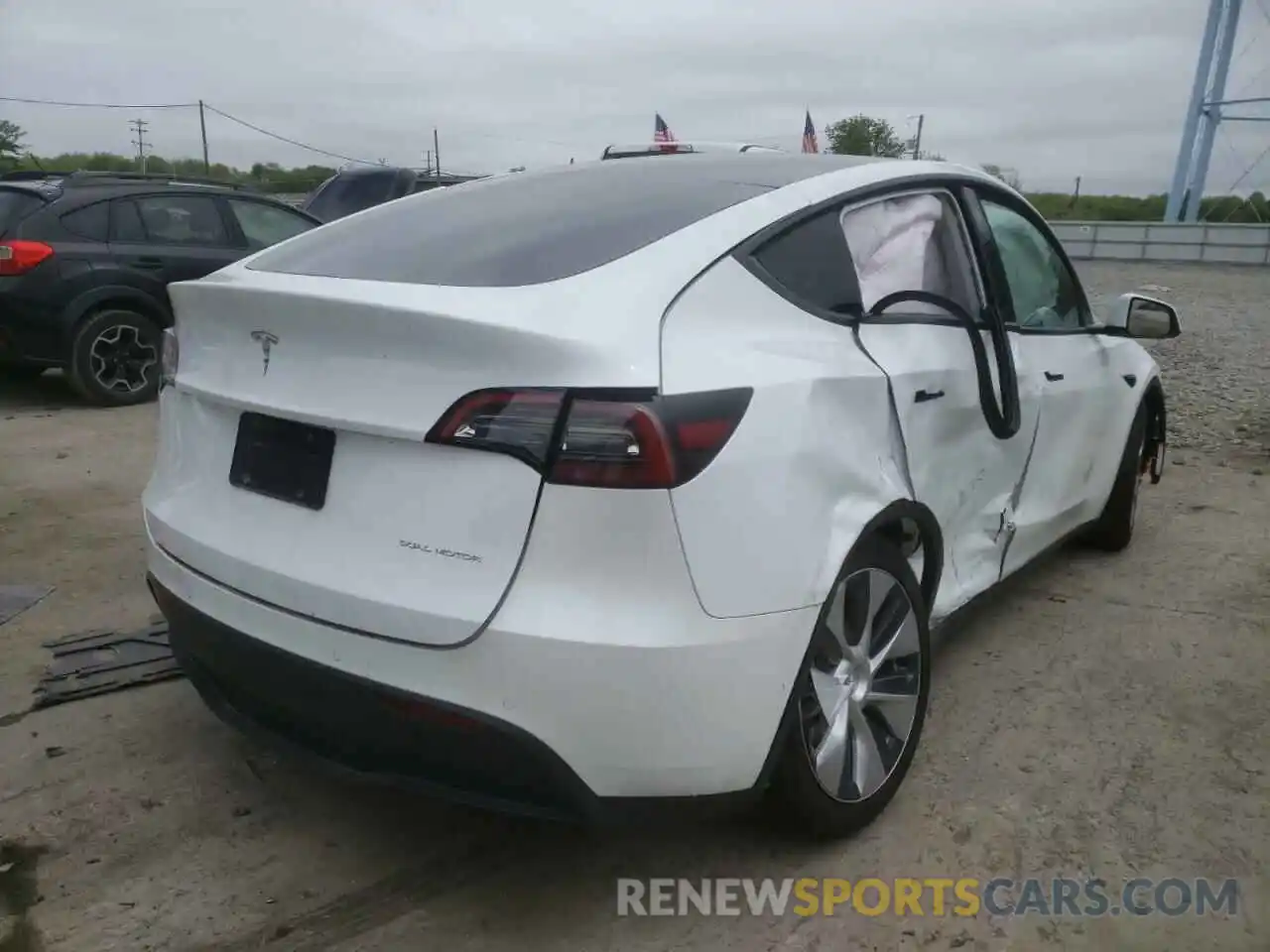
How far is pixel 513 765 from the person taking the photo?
79.5 inches

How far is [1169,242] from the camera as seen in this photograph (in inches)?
1032

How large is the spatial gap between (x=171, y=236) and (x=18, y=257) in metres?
1.15

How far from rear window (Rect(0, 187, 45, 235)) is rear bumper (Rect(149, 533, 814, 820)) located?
635 cm

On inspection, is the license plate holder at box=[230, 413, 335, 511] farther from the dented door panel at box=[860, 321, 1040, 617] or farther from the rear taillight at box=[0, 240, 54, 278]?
the rear taillight at box=[0, 240, 54, 278]

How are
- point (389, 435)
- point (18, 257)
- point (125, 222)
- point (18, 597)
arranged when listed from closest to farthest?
point (389, 435) → point (18, 597) → point (18, 257) → point (125, 222)

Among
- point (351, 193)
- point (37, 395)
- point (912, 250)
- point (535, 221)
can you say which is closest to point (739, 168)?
point (912, 250)

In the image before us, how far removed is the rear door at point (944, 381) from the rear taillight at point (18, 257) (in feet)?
20.8

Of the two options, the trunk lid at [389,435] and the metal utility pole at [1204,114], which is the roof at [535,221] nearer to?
the trunk lid at [389,435]

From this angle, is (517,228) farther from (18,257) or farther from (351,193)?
(351,193)

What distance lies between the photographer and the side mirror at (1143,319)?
415 centimetres

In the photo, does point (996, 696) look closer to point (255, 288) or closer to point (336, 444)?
point (336, 444)

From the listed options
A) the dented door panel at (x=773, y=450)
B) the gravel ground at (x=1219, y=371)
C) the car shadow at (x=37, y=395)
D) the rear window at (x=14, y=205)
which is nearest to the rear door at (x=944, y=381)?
the dented door panel at (x=773, y=450)

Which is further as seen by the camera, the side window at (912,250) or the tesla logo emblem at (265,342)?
the side window at (912,250)

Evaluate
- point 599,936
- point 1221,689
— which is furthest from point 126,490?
point 1221,689
